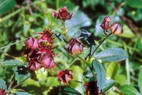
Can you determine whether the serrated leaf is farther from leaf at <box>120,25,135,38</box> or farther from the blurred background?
leaf at <box>120,25,135,38</box>

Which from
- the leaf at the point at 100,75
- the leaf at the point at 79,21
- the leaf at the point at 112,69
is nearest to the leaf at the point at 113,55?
the leaf at the point at 100,75

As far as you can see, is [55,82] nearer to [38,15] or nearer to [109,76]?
[109,76]

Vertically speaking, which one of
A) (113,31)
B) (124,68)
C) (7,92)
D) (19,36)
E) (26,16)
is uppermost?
(26,16)

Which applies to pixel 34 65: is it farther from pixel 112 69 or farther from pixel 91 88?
pixel 112 69

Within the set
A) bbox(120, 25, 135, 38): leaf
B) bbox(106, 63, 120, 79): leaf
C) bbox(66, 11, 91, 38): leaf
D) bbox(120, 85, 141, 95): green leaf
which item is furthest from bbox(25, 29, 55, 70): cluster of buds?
bbox(120, 25, 135, 38): leaf

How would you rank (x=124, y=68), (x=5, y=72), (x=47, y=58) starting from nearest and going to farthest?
(x=47, y=58), (x=5, y=72), (x=124, y=68)

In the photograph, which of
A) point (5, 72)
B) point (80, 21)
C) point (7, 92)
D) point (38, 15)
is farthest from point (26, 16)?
point (7, 92)

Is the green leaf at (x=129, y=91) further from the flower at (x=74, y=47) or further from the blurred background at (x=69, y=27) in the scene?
the flower at (x=74, y=47)

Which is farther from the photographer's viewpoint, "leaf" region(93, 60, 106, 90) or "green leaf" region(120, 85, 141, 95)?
"green leaf" region(120, 85, 141, 95)
